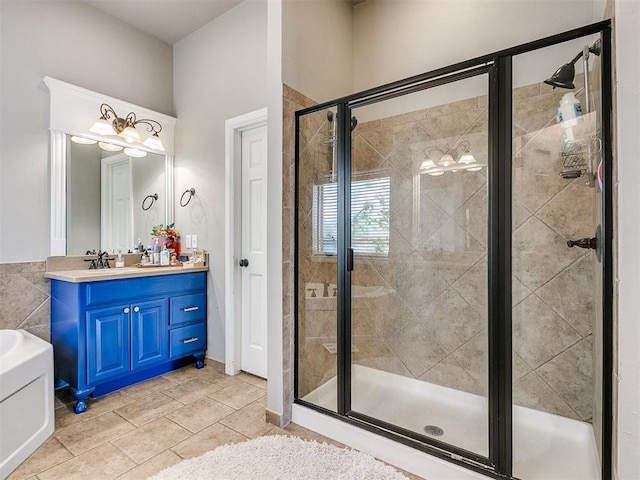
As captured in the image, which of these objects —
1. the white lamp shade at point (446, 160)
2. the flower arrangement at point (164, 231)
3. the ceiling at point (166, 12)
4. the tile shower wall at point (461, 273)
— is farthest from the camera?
the flower arrangement at point (164, 231)

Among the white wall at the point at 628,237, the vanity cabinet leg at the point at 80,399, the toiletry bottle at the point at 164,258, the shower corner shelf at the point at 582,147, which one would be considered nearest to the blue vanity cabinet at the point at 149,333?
the vanity cabinet leg at the point at 80,399

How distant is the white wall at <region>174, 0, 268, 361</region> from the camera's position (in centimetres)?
277

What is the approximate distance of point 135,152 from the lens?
3059mm

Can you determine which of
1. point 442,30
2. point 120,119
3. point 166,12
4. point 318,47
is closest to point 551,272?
point 442,30

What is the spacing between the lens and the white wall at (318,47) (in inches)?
80.4

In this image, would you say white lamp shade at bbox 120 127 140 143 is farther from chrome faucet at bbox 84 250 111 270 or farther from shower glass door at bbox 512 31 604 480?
shower glass door at bbox 512 31 604 480

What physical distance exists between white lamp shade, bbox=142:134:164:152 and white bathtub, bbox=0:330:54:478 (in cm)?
185

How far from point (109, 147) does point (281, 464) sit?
2.83m

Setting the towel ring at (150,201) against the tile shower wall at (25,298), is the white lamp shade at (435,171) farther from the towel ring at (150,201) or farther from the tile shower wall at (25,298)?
the tile shower wall at (25,298)

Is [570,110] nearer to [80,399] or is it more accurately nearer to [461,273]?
[461,273]

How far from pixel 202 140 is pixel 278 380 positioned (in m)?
2.27

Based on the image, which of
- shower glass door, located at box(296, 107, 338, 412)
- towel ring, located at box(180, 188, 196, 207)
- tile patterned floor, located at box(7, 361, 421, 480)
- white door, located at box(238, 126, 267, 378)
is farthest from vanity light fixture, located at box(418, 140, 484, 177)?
towel ring, located at box(180, 188, 196, 207)

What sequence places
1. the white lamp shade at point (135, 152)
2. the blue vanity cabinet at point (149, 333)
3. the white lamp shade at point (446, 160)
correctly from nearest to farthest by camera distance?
the white lamp shade at point (446, 160) < the blue vanity cabinet at point (149, 333) < the white lamp shade at point (135, 152)

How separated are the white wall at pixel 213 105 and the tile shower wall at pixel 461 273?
975 millimetres
